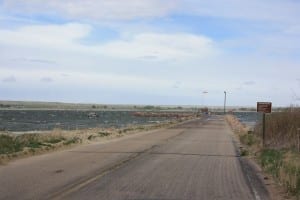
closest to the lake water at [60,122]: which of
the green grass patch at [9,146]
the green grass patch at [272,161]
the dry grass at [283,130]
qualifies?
the green grass patch at [9,146]

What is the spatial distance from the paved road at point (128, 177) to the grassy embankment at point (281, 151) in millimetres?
650

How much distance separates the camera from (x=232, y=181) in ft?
46.9

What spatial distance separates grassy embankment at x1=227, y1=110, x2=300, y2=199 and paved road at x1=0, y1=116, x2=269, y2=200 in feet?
2.13

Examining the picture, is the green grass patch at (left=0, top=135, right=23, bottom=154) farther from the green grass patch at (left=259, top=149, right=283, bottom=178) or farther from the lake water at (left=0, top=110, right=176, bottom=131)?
the lake water at (left=0, top=110, right=176, bottom=131)

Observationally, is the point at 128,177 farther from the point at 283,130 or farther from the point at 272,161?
the point at 283,130

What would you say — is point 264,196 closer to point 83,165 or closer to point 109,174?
point 109,174

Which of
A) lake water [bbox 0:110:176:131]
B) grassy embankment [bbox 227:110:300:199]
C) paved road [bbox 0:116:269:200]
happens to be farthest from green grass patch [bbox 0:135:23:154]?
lake water [bbox 0:110:176:131]

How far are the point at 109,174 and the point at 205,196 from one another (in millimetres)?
4103

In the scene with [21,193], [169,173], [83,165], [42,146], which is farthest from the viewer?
[42,146]

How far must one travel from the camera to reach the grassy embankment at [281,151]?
1405cm

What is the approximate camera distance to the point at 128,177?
1431 cm

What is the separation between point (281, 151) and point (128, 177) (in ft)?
30.6

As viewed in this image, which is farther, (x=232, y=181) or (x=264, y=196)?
(x=232, y=181)

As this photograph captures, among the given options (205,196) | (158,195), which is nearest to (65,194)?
(158,195)
